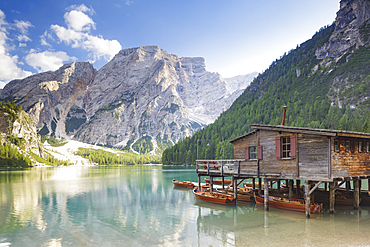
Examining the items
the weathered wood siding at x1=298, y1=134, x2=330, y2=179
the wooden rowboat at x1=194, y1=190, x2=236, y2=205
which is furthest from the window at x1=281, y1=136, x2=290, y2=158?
the wooden rowboat at x1=194, y1=190, x2=236, y2=205

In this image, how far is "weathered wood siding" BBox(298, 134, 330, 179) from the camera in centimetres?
2743

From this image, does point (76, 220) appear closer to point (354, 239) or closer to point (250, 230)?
point (250, 230)

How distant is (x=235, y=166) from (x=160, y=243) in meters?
19.7

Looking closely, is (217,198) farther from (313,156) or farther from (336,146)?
(336,146)

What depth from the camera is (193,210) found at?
119ft

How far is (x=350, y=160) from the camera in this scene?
28969 millimetres

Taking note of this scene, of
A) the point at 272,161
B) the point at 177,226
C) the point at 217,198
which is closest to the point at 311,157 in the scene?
the point at 272,161

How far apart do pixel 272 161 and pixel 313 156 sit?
5377 mm

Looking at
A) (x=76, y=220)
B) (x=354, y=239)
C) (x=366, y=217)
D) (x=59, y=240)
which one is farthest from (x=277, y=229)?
(x=76, y=220)

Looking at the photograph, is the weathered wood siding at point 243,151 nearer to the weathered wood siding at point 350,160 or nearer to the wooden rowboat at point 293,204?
the wooden rowboat at point 293,204

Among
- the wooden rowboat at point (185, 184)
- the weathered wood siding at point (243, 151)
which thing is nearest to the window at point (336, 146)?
the weathered wood siding at point (243, 151)

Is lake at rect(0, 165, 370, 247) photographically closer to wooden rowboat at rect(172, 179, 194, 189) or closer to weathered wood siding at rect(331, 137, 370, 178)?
weathered wood siding at rect(331, 137, 370, 178)

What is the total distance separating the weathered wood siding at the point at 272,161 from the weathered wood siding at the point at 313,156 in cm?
107

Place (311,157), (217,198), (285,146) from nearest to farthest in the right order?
(311,157)
(285,146)
(217,198)
